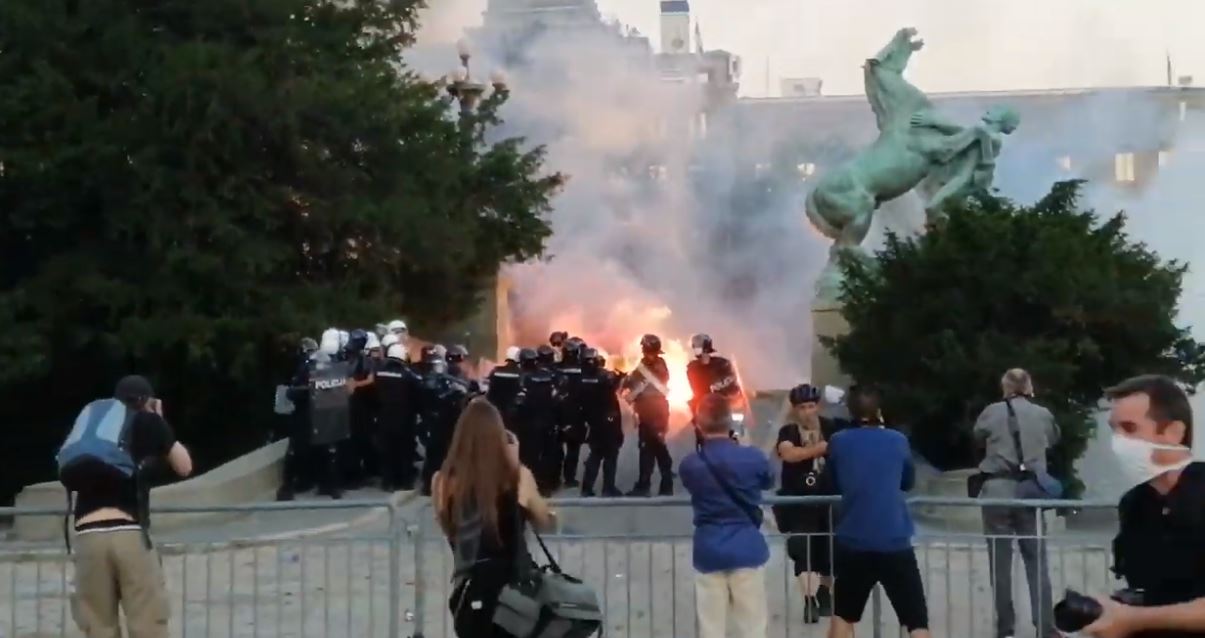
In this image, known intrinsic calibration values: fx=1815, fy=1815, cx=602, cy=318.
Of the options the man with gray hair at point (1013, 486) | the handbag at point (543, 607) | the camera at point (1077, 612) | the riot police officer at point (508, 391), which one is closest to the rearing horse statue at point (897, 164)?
the riot police officer at point (508, 391)

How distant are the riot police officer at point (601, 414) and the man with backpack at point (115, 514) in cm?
830

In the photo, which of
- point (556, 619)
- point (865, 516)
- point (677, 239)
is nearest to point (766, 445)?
point (865, 516)

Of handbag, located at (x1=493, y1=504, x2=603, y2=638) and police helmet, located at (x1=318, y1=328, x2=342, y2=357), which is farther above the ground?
police helmet, located at (x1=318, y1=328, x2=342, y2=357)

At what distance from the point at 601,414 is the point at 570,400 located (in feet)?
1.04

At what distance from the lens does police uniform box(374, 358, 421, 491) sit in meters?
16.1

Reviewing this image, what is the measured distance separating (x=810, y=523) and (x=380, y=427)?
743 cm

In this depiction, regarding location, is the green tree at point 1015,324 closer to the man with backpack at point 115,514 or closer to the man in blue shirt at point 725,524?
the man in blue shirt at point 725,524

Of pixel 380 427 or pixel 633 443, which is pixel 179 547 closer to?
pixel 380 427

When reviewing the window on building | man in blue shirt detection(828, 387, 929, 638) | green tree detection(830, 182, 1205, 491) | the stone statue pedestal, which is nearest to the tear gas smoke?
the window on building

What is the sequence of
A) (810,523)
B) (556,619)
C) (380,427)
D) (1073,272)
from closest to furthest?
(556,619)
(810,523)
(380,427)
(1073,272)

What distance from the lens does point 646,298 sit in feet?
150

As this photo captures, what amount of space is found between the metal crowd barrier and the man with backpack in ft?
4.26

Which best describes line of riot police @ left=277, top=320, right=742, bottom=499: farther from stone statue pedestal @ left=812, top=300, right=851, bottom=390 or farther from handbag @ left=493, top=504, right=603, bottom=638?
stone statue pedestal @ left=812, top=300, right=851, bottom=390

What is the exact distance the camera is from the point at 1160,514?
14.9 feet
